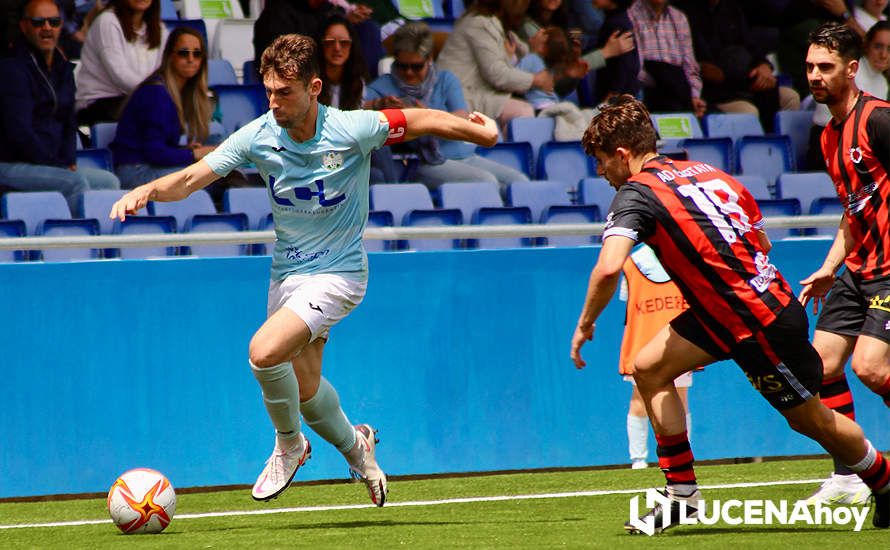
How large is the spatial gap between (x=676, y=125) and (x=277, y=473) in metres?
7.52

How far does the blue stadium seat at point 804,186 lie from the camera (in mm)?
11891

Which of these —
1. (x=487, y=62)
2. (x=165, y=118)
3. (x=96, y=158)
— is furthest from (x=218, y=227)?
(x=487, y=62)

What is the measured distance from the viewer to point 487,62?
41.0 ft

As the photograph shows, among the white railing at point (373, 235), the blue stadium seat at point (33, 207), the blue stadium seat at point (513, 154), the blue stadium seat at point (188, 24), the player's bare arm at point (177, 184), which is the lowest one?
the white railing at point (373, 235)

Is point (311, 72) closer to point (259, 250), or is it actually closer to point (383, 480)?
point (383, 480)

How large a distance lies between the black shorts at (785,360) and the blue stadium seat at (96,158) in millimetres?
6354

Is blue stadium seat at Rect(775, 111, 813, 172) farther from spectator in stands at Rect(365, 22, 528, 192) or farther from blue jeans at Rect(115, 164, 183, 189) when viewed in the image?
blue jeans at Rect(115, 164, 183, 189)

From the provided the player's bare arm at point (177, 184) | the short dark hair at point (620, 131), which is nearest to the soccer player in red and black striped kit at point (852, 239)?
the short dark hair at point (620, 131)

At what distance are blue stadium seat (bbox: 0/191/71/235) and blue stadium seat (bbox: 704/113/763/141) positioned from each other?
6748 millimetres

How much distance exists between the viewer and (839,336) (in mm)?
6840

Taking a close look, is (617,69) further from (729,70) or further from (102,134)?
(102,134)

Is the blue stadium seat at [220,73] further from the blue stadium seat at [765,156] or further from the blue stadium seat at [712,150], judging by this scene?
the blue stadium seat at [765,156]

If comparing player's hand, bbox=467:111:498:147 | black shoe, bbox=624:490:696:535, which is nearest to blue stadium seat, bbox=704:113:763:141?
player's hand, bbox=467:111:498:147

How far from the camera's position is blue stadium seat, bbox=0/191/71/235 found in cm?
941
